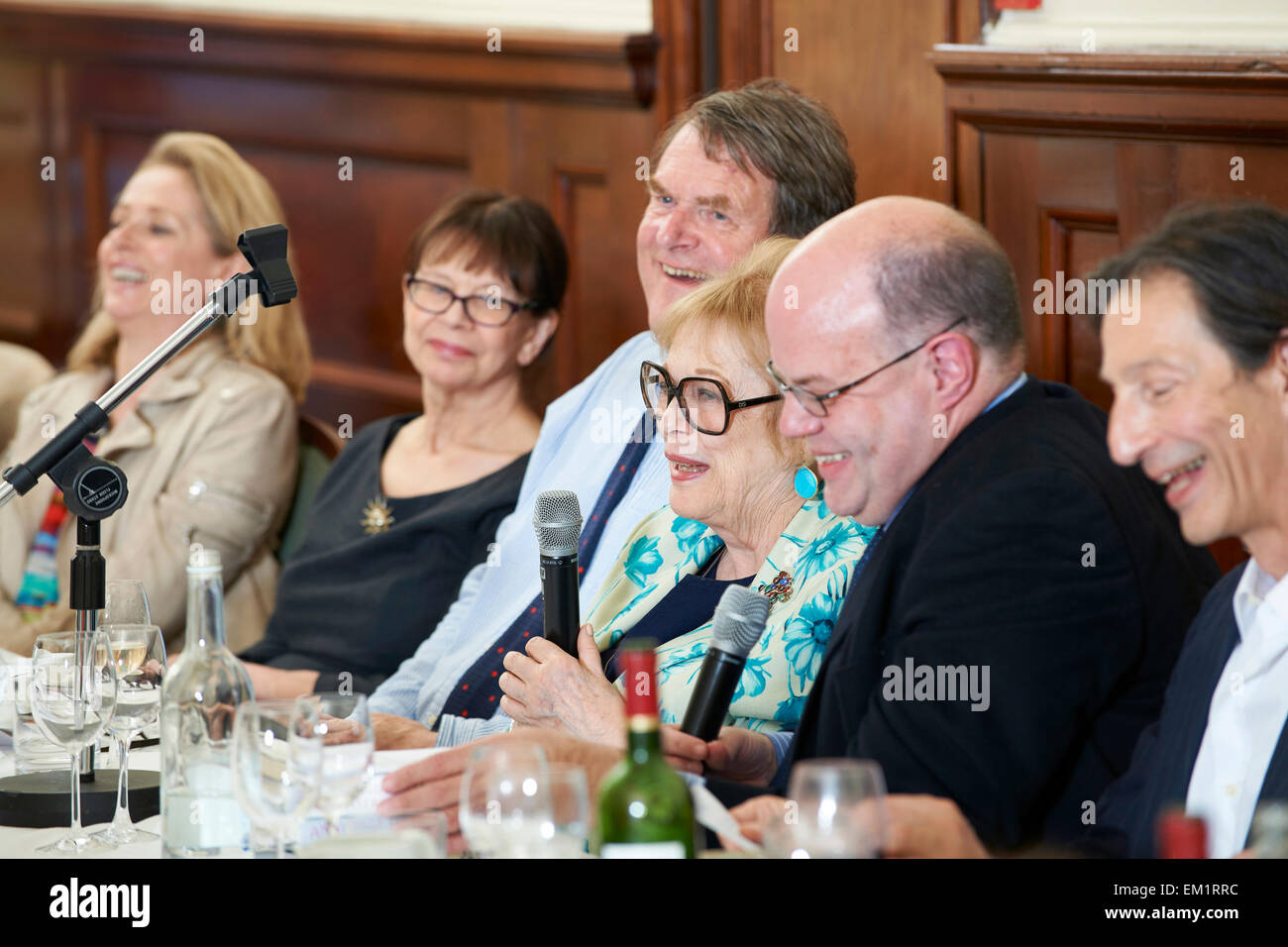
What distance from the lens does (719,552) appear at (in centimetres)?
235

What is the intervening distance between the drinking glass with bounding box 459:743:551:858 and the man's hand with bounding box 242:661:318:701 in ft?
5.86

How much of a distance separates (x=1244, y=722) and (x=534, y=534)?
4.56 ft

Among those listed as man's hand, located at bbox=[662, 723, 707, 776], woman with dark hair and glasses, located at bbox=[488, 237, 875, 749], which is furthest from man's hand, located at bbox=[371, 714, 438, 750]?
man's hand, located at bbox=[662, 723, 707, 776]

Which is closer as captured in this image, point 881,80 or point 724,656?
point 724,656

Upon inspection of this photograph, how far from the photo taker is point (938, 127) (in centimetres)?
297

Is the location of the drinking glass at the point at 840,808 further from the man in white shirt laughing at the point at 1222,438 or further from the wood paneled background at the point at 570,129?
the wood paneled background at the point at 570,129

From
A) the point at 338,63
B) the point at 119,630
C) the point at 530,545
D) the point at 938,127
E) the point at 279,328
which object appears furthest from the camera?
the point at 338,63

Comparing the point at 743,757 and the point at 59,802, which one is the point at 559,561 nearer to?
the point at 743,757

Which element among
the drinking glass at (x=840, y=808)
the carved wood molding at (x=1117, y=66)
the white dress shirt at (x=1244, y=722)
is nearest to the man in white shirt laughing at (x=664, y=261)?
the carved wood molding at (x=1117, y=66)

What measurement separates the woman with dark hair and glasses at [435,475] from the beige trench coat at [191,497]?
197mm

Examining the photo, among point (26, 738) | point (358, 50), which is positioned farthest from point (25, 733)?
point (358, 50)
